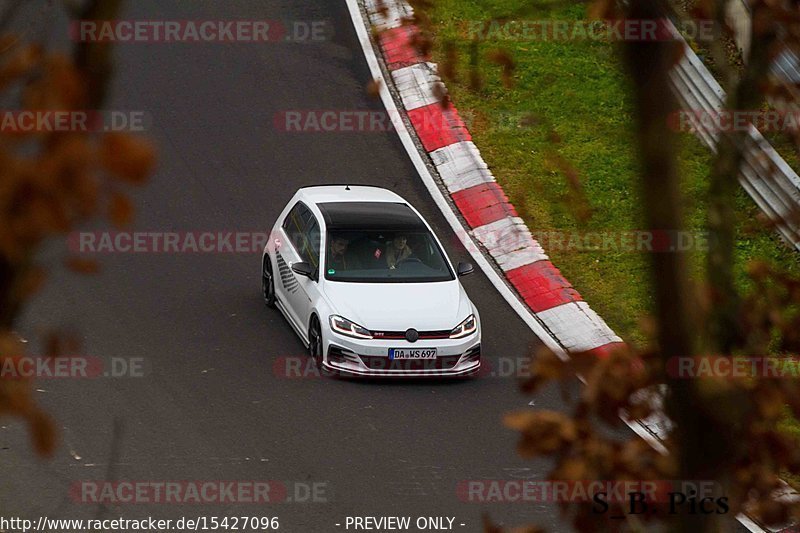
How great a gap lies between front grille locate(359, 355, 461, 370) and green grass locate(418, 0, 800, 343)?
203cm

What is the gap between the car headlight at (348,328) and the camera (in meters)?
11.8

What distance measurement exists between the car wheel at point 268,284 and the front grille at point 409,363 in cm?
202

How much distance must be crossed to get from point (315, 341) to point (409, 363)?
98 centimetres

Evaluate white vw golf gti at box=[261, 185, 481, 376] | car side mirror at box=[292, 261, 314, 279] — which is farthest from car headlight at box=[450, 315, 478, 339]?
car side mirror at box=[292, 261, 314, 279]

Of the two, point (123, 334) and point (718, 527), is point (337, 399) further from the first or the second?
point (718, 527)

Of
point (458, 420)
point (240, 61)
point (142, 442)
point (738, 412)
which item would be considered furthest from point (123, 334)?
point (738, 412)

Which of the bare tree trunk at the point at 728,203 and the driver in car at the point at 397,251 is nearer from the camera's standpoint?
the bare tree trunk at the point at 728,203

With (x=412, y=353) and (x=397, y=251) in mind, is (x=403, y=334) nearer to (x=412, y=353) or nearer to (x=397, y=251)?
(x=412, y=353)

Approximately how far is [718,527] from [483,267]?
429 inches

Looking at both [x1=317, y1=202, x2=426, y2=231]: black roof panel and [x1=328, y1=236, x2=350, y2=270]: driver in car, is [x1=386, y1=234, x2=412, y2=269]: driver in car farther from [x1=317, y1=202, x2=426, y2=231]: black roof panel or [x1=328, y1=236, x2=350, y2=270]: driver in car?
[x1=328, y1=236, x2=350, y2=270]: driver in car

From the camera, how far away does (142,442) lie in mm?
10383

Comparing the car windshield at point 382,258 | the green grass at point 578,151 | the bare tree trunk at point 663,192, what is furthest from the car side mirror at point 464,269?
the bare tree trunk at point 663,192

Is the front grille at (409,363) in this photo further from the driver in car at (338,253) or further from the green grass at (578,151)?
the green grass at (578,151)

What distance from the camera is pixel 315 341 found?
12.1 metres
